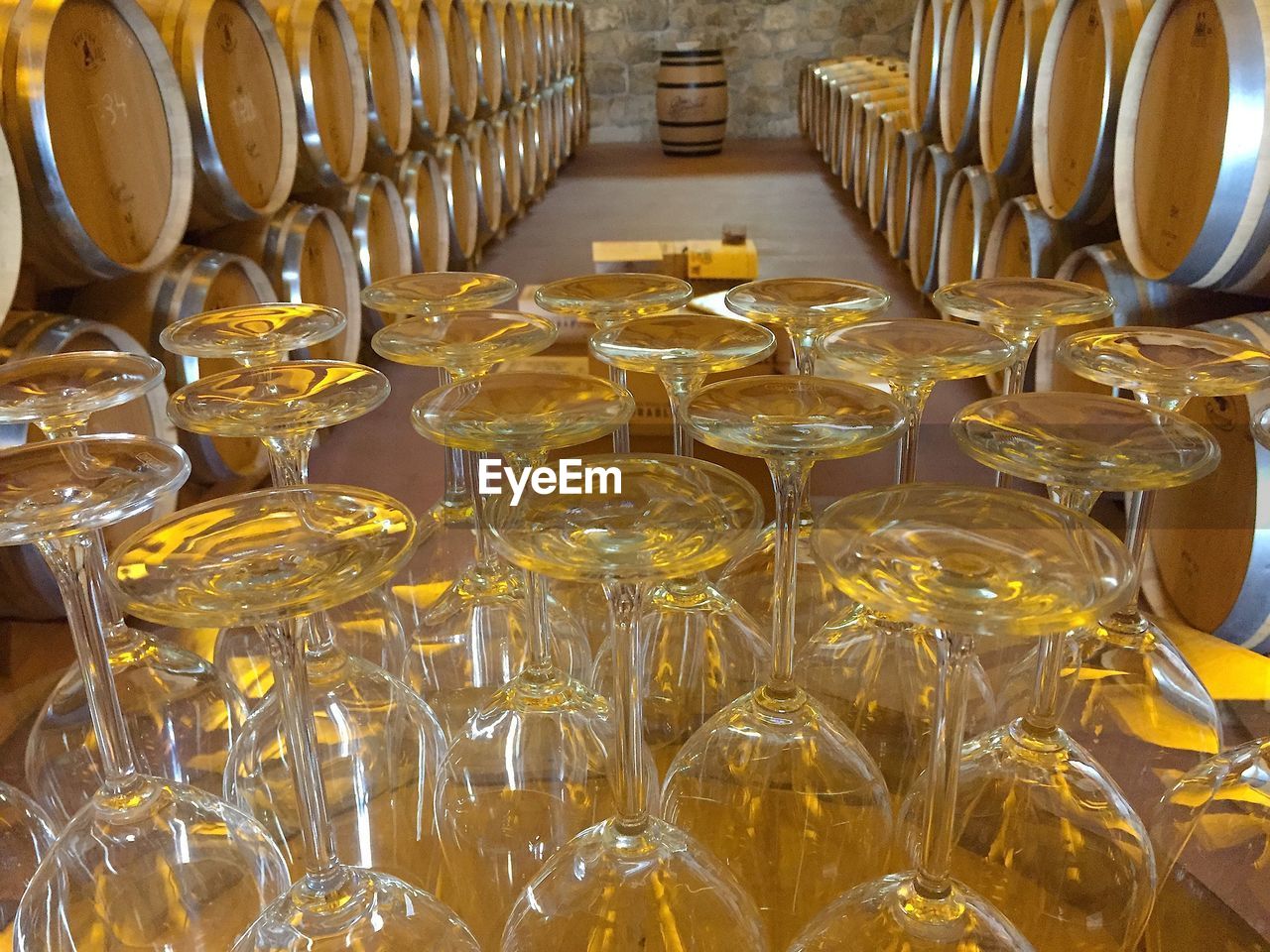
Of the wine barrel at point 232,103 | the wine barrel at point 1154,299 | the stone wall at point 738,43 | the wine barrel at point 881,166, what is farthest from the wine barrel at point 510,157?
the stone wall at point 738,43

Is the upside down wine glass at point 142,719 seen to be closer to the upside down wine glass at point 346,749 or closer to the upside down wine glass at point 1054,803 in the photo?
the upside down wine glass at point 346,749

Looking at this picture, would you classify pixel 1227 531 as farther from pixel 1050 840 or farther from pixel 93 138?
pixel 93 138

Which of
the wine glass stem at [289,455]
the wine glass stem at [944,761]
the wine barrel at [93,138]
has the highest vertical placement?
the wine barrel at [93,138]

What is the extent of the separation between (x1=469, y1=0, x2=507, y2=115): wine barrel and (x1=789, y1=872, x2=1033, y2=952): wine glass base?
3819 mm

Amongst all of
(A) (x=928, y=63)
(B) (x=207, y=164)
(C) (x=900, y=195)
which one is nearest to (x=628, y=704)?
(B) (x=207, y=164)

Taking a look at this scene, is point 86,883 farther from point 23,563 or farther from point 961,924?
point 23,563

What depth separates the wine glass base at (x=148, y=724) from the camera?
88 cm

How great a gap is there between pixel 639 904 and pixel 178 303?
1390 millimetres

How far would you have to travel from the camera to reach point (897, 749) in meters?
0.87

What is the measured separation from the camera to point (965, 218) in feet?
8.80

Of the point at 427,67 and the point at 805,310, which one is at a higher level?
the point at 427,67

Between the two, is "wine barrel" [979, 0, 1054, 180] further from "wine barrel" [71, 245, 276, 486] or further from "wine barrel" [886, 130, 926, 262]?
"wine barrel" [71, 245, 276, 486]

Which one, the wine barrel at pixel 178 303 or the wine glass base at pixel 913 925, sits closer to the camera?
the wine glass base at pixel 913 925

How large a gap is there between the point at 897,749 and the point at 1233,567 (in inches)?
27.1
